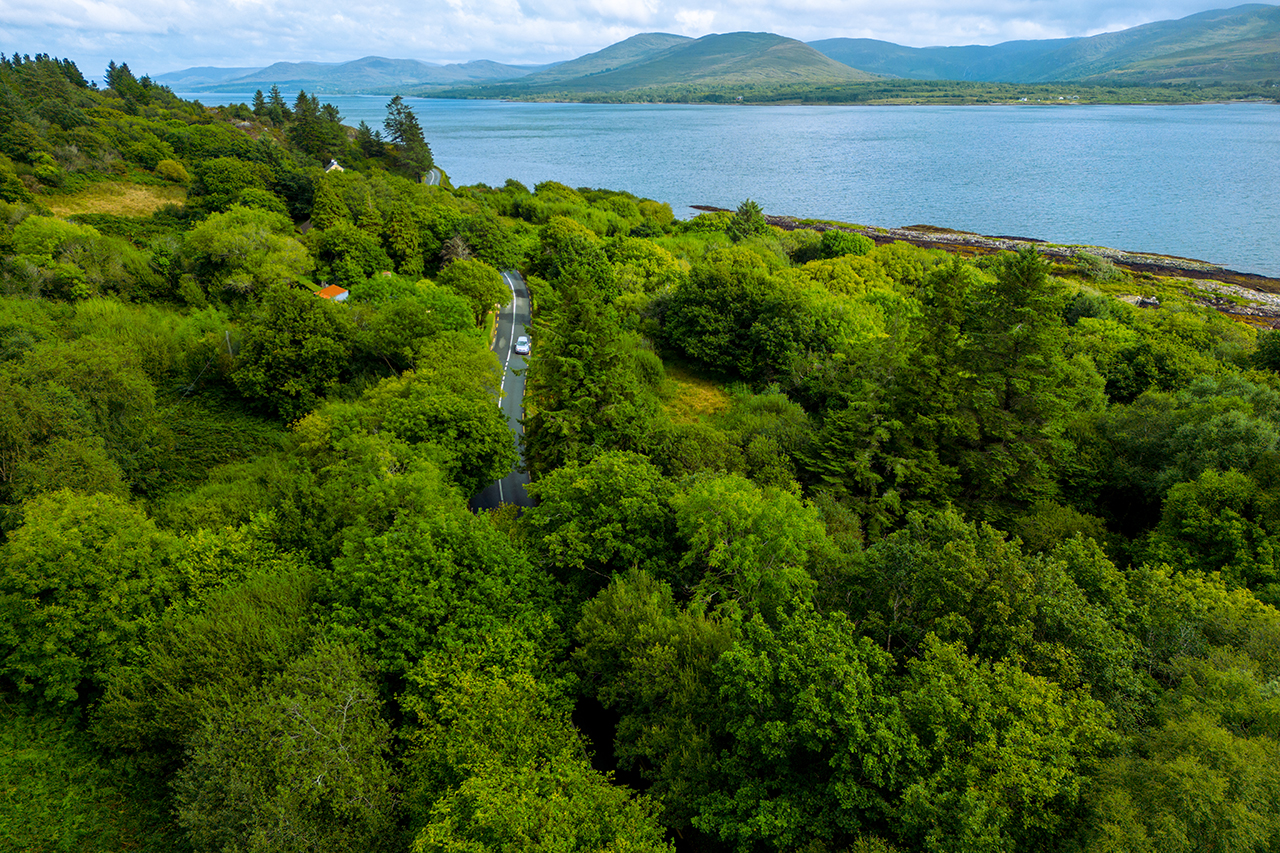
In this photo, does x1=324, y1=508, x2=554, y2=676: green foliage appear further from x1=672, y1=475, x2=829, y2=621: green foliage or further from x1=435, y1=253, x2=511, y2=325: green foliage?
x1=435, y1=253, x2=511, y2=325: green foliage

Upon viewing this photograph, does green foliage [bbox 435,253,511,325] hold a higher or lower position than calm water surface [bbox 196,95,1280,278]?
lower

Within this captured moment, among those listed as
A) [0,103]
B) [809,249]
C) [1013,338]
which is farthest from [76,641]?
[0,103]

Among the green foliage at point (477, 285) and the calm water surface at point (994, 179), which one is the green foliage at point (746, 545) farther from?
the calm water surface at point (994, 179)

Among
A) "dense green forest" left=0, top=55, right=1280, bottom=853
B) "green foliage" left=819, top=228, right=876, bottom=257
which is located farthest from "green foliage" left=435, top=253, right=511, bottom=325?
"green foliage" left=819, top=228, right=876, bottom=257

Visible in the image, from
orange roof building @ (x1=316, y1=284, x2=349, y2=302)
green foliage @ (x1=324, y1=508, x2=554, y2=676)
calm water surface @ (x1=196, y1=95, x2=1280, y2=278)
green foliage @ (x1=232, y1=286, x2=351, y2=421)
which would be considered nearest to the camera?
green foliage @ (x1=324, y1=508, x2=554, y2=676)

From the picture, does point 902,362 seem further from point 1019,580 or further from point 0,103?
point 0,103
